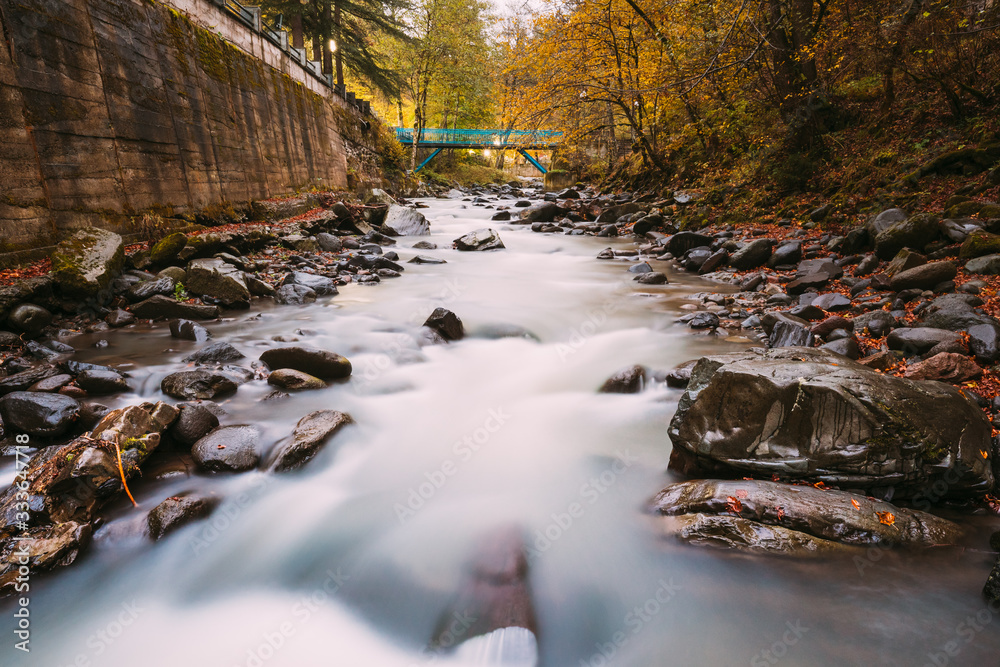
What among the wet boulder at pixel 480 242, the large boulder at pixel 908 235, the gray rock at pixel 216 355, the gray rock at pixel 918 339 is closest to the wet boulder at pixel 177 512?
the gray rock at pixel 216 355

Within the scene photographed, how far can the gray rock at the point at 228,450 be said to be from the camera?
11.6ft

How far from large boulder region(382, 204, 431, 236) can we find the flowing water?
423 inches

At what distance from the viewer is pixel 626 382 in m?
5.15

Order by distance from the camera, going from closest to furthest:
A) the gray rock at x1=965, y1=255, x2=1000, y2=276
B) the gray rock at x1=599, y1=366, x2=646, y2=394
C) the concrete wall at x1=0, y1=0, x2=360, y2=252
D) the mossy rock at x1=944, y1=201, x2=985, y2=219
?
1. the gray rock at x1=599, y1=366, x2=646, y2=394
2. the gray rock at x1=965, y1=255, x2=1000, y2=276
3. the concrete wall at x1=0, y1=0, x2=360, y2=252
4. the mossy rock at x1=944, y1=201, x2=985, y2=219

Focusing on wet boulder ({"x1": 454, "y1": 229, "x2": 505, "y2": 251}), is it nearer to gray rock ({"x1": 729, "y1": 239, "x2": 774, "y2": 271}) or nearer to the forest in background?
the forest in background

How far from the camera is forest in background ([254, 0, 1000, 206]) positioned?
25.9 feet

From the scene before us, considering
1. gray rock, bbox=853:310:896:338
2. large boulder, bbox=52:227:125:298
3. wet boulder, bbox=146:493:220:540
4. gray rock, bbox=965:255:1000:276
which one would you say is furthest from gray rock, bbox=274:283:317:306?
gray rock, bbox=965:255:1000:276

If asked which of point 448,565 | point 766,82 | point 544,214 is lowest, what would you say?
point 448,565

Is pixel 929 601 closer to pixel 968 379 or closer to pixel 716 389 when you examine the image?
pixel 716 389

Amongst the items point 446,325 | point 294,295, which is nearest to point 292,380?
point 446,325

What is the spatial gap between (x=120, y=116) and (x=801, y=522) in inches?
396

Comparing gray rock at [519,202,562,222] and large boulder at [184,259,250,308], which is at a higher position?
gray rock at [519,202,562,222]

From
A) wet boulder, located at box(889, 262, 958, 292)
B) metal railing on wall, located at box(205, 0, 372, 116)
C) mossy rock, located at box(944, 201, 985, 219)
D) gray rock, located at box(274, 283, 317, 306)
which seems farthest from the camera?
metal railing on wall, located at box(205, 0, 372, 116)

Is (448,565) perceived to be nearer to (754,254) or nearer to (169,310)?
(169,310)
